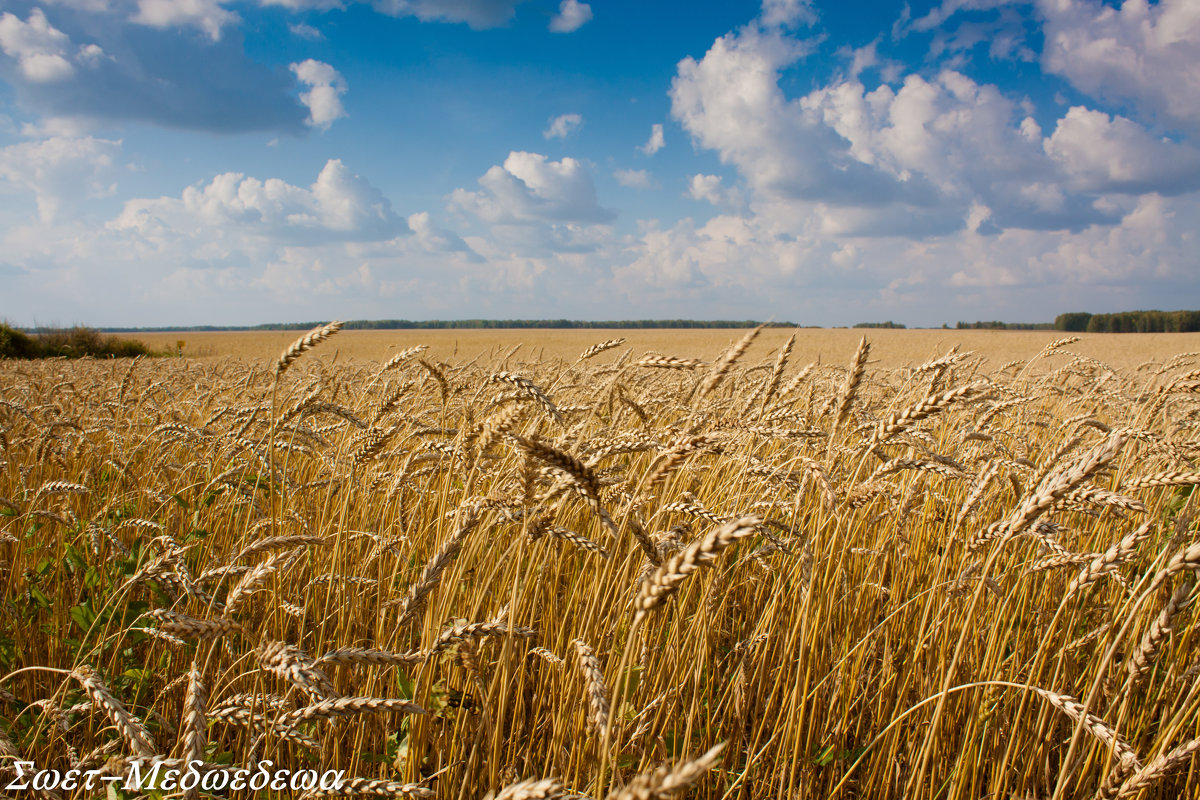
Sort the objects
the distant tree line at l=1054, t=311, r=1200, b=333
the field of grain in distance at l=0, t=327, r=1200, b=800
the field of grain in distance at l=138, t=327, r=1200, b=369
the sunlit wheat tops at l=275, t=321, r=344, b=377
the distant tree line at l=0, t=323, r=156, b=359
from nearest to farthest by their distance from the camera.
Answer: the field of grain in distance at l=0, t=327, r=1200, b=800, the sunlit wheat tops at l=275, t=321, r=344, b=377, the field of grain in distance at l=138, t=327, r=1200, b=369, the distant tree line at l=0, t=323, r=156, b=359, the distant tree line at l=1054, t=311, r=1200, b=333

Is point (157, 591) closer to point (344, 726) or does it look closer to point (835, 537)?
point (344, 726)

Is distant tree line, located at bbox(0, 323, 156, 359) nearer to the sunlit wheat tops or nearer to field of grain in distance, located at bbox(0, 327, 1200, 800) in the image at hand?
field of grain in distance, located at bbox(0, 327, 1200, 800)

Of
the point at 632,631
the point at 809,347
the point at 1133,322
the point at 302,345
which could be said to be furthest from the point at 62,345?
the point at 1133,322

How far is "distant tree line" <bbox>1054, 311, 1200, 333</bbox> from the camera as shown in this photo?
88.0m

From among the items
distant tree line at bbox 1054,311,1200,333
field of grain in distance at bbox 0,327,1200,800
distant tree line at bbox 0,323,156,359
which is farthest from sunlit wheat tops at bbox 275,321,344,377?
distant tree line at bbox 1054,311,1200,333

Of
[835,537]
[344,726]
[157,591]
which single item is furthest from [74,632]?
[835,537]

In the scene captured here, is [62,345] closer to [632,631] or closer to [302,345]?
[302,345]

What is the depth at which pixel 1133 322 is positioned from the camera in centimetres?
9225

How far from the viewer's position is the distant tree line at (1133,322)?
88.0 metres

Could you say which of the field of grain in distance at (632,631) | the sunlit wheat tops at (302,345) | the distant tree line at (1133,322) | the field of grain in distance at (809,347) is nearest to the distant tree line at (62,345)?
the field of grain in distance at (809,347)

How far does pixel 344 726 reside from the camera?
71.6 inches

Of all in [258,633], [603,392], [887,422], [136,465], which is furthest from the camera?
[136,465]

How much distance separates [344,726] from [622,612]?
940 mm

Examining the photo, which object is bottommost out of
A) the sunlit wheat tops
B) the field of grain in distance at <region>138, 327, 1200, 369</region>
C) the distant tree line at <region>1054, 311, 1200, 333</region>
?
the sunlit wheat tops
